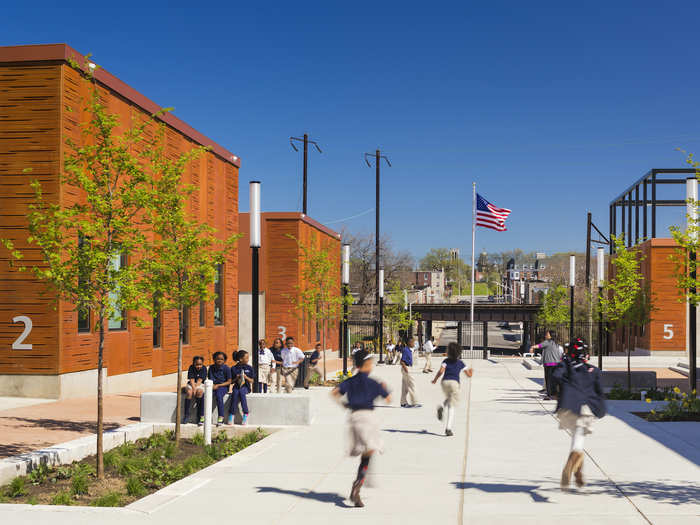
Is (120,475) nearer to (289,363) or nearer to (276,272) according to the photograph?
(289,363)

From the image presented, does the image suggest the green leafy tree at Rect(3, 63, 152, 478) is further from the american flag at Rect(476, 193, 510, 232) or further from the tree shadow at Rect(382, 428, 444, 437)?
the american flag at Rect(476, 193, 510, 232)

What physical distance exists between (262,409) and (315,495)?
6.03 metres

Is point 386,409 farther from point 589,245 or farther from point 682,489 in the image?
point 589,245

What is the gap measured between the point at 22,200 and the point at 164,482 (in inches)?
428

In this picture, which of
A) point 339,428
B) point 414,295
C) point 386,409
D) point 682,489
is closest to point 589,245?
point 386,409

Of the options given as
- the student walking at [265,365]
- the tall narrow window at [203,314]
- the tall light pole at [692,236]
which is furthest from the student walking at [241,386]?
the tall narrow window at [203,314]

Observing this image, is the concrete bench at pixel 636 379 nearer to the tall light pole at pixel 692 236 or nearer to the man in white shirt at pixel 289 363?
the tall light pole at pixel 692 236

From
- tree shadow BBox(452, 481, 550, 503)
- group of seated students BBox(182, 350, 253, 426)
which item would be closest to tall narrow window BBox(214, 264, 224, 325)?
group of seated students BBox(182, 350, 253, 426)

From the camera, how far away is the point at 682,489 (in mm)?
8727

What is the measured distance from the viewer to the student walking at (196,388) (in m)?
14.1

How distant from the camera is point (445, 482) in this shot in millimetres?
9164

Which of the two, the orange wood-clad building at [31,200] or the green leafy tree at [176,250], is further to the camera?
the orange wood-clad building at [31,200]

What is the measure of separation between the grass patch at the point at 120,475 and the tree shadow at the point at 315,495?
5.39 feet

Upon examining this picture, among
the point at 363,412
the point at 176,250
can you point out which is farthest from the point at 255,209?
the point at 363,412
